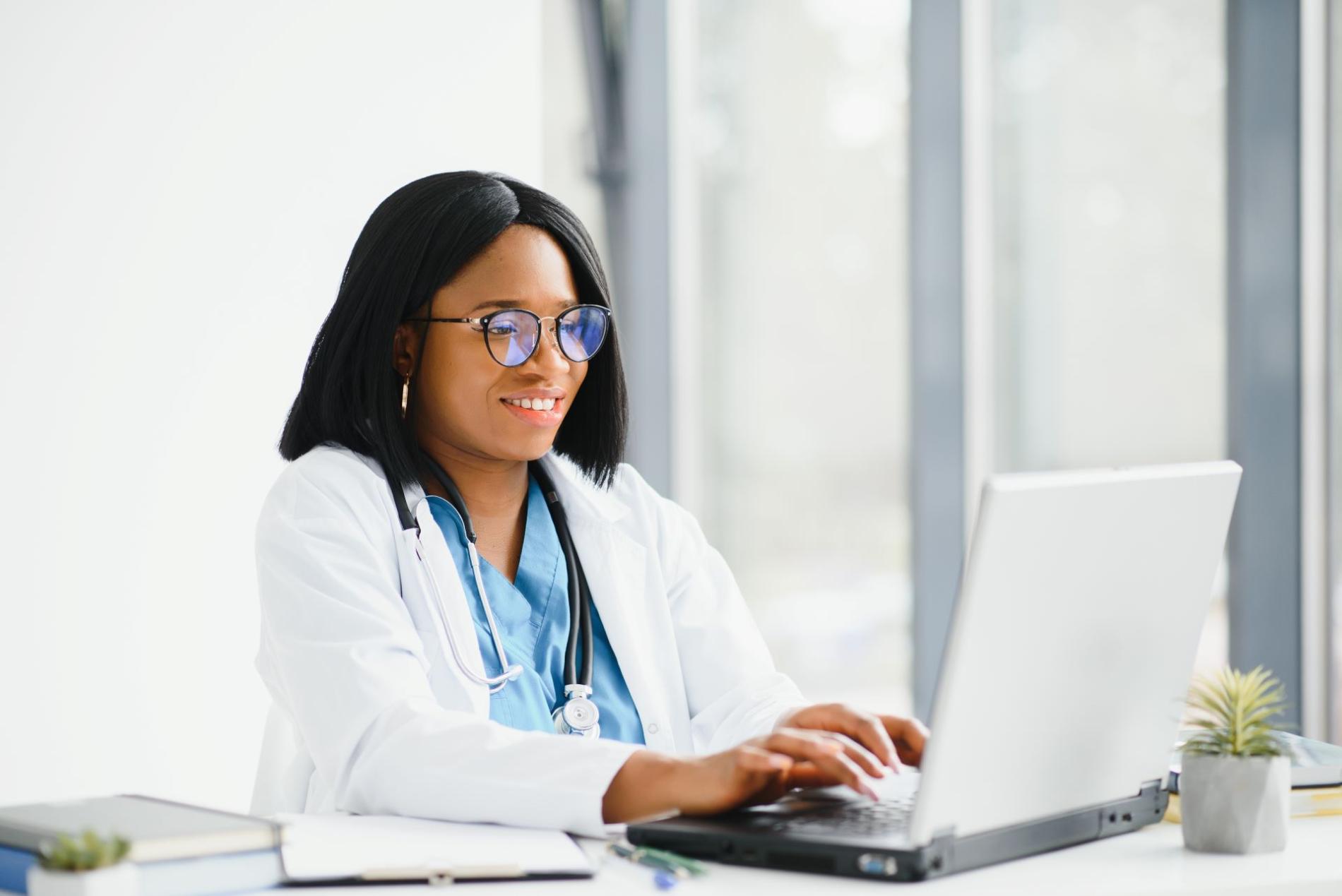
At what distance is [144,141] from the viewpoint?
2492 millimetres

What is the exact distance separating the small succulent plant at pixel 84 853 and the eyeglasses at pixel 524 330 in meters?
0.89

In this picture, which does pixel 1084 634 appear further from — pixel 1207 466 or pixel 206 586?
pixel 206 586

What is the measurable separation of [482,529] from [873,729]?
670mm

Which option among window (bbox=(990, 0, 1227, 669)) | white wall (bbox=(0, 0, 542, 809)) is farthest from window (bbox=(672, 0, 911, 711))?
white wall (bbox=(0, 0, 542, 809))

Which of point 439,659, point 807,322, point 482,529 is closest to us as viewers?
point 439,659

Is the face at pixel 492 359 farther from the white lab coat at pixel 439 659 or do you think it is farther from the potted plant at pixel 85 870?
the potted plant at pixel 85 870

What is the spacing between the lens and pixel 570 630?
174 centimetres

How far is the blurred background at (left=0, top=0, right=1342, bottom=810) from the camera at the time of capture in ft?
7.86

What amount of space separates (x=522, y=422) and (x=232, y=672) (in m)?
1.07

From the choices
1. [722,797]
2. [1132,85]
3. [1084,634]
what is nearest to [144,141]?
[722,797]

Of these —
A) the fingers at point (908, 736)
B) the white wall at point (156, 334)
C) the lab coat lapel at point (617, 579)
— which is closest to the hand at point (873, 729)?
the fingers at point (908, 736)

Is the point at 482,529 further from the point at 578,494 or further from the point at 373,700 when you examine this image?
the point at 373,700

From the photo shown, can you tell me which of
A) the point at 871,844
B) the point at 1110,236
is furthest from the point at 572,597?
the point at 1110,236

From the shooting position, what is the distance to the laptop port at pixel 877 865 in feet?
3.51
